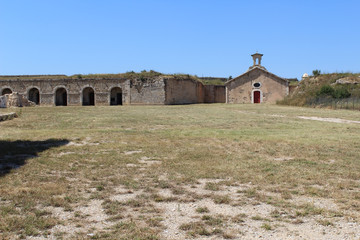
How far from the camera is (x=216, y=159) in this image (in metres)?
6.73

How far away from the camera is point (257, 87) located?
140ft

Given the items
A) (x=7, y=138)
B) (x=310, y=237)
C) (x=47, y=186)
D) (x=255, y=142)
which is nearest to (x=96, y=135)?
(x=7, y=138)

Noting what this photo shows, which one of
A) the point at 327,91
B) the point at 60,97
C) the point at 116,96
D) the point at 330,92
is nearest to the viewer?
the point at 330,92

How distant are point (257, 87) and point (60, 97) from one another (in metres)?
23.6

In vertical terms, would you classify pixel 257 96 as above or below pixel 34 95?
below

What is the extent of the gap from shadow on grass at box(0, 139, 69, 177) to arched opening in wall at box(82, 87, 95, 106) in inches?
1239

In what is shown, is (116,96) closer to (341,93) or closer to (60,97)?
(60,97)

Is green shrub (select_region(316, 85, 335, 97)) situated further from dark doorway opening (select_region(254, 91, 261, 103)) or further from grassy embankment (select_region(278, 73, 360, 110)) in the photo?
dark doorway opening (select_region(254, 91, 261, 103))

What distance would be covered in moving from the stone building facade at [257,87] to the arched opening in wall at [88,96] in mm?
16393

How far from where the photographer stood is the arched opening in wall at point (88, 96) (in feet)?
131

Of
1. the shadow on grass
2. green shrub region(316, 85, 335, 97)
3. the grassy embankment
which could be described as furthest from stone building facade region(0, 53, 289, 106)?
the shadow on grass

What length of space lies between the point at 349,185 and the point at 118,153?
448 centimetres

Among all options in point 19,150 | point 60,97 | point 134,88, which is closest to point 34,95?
point 60,97

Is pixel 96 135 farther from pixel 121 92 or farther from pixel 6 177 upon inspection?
pixel 121 92
